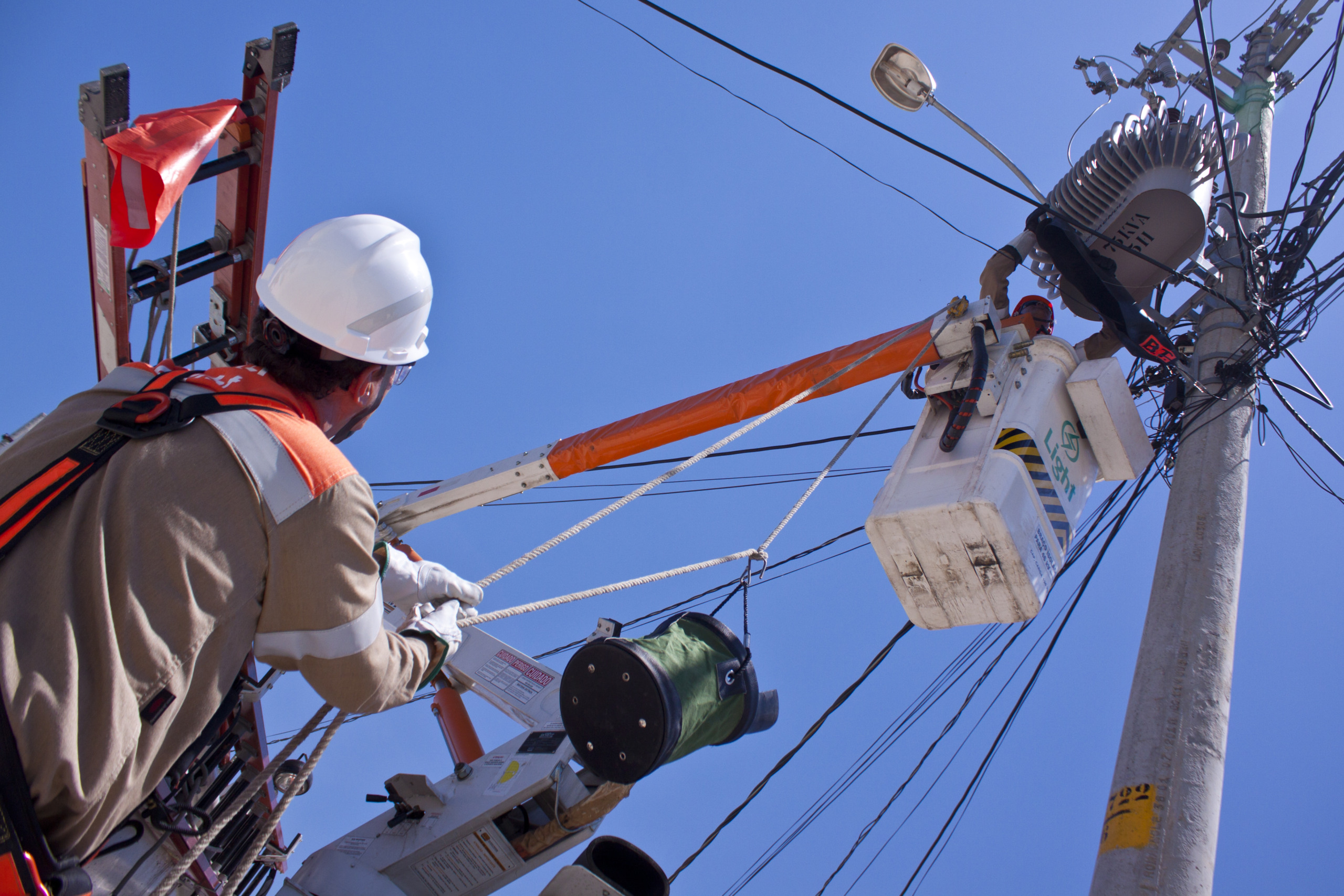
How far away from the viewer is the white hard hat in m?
2.29

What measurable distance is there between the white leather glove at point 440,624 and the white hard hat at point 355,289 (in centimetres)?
67

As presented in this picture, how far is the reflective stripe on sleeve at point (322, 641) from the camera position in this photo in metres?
1.79

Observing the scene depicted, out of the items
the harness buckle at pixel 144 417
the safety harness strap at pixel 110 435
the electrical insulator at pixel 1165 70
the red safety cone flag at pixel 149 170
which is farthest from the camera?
the electrical insulator at pixel 1165 70

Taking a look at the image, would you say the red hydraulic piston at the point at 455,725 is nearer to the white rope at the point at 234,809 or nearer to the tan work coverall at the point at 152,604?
the white rope at the point at 234,809

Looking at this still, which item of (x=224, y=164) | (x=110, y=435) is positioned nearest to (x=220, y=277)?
(x=224, y=164)

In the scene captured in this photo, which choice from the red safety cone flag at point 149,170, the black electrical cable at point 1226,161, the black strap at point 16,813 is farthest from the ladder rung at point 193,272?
the black electrical cable at point 1226,161

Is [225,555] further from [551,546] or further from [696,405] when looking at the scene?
[696,405]

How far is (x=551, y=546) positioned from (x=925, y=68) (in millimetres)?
3010

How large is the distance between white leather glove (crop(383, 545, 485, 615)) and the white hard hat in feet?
2.29

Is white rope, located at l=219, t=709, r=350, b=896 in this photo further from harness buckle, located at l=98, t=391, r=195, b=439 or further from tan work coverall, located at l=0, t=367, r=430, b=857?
harness buckle, located at l=98, t=391, r=195, b=439

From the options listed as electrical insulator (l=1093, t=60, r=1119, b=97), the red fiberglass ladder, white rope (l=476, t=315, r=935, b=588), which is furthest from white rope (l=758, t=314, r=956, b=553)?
electrical insulator (l=1093, t=60, r=1119, b=97)

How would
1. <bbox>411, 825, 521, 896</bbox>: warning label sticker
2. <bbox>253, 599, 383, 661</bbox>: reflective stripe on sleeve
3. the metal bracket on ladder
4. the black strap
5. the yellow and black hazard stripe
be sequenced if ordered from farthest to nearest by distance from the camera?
the metal bracket on ladder < <bbox>411, 825, 521, 896</bbox>: warning label sticker < the yellow and black hazard stripe < <bbox>253, 599, 383, 661</bbox>: reflective stripe on sleeve < the black strap

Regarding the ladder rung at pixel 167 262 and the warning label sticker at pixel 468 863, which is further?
the ladder rung at pixel 167 262

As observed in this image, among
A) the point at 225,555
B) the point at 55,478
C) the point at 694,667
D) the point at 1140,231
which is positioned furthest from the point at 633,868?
the point at 1140,231
